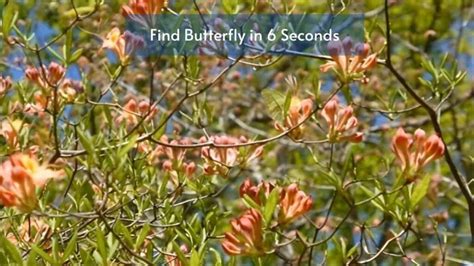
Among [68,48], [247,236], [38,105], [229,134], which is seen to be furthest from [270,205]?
[229,134]

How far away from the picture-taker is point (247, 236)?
4.01 feet

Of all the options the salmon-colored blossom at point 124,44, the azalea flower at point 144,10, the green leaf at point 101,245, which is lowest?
the green leaf at point 101,245

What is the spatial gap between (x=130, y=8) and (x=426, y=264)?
1780mm

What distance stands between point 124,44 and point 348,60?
43 cm

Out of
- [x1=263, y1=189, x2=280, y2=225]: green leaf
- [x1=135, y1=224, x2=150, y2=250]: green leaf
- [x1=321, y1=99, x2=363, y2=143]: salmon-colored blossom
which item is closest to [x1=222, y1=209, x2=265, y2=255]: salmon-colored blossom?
[x1=263, y1=189, x2=280, y2=225]: green leaf

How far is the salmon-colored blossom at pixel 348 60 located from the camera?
1503 mm

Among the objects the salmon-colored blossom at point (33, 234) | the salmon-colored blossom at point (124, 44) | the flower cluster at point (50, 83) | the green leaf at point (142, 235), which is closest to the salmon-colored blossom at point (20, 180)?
the green leaf at point (142, 235)

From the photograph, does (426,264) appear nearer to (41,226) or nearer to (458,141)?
(458,141)

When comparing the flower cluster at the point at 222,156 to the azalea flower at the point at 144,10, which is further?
the flower cluster at the point at 222,156

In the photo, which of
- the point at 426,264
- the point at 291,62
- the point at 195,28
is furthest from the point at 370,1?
the point at 195,28

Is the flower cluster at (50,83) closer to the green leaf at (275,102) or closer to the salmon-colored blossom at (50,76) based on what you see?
the salmon-colored blossom at (50,76)

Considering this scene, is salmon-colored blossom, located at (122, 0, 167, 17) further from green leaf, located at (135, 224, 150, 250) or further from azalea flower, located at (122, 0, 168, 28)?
green leaf, located at (135, 224, 150, 250)

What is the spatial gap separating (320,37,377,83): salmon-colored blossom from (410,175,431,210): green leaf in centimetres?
28

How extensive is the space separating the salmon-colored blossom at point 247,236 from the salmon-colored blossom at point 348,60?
380 millimetres
